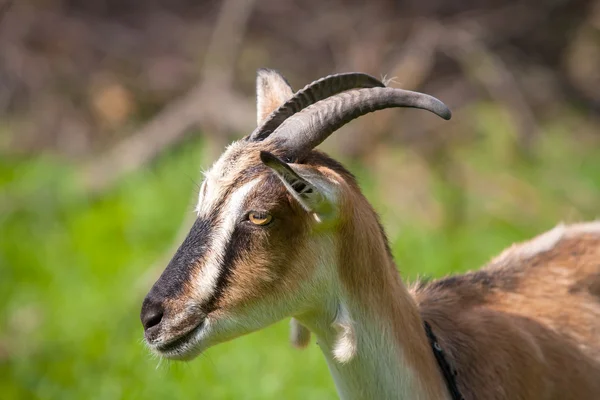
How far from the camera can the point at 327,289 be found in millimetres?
3453

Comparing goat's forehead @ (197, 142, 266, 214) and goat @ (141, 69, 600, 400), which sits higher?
goat's forehead @ (197, 142, 266, 214)

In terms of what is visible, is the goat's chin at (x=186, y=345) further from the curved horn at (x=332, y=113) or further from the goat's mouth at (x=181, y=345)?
the curved horn at (x=332, y=113)

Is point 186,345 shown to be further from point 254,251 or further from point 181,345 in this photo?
point 254,251

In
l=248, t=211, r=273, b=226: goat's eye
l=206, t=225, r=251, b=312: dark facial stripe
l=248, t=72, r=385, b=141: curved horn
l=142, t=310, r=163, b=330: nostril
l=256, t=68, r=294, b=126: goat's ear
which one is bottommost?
l=142, t=310, r=163, b=330: nostril

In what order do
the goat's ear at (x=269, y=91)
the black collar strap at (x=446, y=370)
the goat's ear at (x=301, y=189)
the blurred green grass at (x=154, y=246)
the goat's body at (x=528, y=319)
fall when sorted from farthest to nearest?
the blurred green grass at (x=154, y=246) → the goat's ear at (x=269, y=91) → the goat's body at (x=528, y=319) → the black collar strap at (x=446, y=370) → the goat's ear at (x=301, y=189)

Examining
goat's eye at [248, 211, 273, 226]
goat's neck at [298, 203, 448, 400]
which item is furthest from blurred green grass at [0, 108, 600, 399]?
goat's eye at [248, 211, 273, 226]

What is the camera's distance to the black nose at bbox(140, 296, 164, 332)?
330 cm

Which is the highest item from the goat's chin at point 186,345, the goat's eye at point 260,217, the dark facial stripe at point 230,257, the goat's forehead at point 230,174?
the goat's forehead at point 230,174

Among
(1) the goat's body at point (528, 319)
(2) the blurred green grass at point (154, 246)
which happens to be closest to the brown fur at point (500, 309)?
(1) the goat's body at point (528, 319)

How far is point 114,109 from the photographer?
1316cm

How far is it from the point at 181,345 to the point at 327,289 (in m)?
0.61

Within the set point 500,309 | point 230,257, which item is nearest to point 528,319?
point 500,309

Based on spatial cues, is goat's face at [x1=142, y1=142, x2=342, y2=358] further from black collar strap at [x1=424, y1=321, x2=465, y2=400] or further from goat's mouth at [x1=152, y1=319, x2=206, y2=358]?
black collar strap at [x1=424, y1=321, x2=465, y2=400]

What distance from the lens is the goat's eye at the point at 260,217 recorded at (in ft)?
10.8
